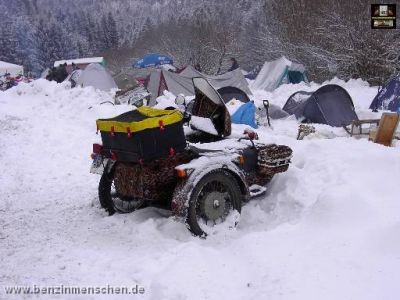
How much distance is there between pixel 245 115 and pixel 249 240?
9.28 metres

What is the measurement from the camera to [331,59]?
86.7 ft

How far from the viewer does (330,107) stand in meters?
14.1

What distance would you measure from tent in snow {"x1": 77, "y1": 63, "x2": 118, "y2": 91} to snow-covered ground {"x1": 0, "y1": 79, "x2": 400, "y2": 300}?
1937 centimetres

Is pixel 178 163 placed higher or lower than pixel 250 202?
higher

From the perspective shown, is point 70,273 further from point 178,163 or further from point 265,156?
point 265,156

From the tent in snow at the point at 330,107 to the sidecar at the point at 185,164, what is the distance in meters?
8.57

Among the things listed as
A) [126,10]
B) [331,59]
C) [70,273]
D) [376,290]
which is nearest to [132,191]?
[70,273]

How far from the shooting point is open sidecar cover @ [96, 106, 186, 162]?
4.69m

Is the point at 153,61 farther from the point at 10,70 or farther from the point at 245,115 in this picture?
the point at 10,70

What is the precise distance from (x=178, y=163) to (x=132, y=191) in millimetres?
677

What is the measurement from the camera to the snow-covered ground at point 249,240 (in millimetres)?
3781

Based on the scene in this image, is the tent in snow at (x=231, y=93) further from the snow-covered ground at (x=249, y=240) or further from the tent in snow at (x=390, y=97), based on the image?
the snow-covered ground at (x=249, y=240)

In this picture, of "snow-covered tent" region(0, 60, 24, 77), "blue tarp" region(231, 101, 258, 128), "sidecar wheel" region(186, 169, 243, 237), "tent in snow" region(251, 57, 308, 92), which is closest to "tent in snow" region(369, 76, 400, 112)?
"blue tarp" region(231, 101, 258, 128)

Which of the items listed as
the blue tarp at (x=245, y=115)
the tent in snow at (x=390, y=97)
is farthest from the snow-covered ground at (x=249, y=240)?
the tent in snow at (x=390, y=97)
